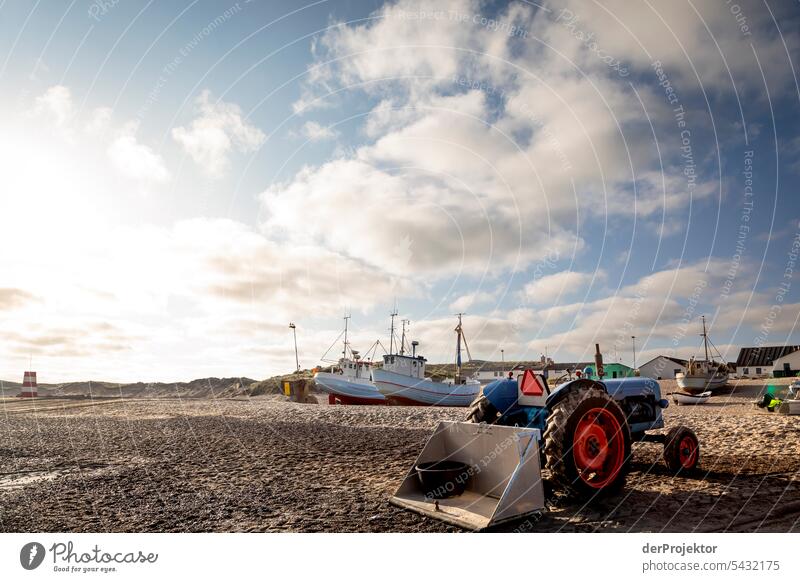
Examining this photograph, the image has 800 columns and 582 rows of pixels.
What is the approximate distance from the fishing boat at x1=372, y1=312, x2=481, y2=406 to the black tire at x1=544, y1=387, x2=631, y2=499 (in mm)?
29658

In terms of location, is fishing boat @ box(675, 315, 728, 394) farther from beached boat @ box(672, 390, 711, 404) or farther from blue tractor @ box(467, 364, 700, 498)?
blue tractor @ box(467, 364, 700, 498)

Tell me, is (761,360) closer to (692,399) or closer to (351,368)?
(692,399)

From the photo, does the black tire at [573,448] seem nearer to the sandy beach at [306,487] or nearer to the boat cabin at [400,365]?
the sandy beach at [306,487]

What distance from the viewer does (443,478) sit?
563cm

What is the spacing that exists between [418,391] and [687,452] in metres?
30.0

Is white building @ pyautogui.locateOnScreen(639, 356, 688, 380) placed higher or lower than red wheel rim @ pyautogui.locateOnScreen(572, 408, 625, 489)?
lower

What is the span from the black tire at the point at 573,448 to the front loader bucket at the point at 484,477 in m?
0.48

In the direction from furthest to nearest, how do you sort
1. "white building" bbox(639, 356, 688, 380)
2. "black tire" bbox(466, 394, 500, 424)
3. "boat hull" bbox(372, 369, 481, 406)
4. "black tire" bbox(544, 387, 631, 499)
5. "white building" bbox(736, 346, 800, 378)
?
"white building" bbox(639, 356, 688, 380) → "white building" bbox(736, 346, 800, 378) → "boat hull" bbox(372, 369, 481, 406) → "black tire" bbox(466, 394, 500, 424) → "black tire" bbox(544, 387, 631, 499)

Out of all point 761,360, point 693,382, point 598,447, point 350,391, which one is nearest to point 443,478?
point 598,447

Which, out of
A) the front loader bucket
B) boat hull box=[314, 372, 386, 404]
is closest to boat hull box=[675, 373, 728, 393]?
boat hull box=[314, 372, 386, 404]

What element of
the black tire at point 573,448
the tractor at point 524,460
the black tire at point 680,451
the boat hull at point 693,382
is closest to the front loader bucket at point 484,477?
the tractor at point 524,460

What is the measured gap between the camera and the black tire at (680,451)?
23.1 ft

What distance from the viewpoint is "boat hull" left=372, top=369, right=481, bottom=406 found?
116ft
